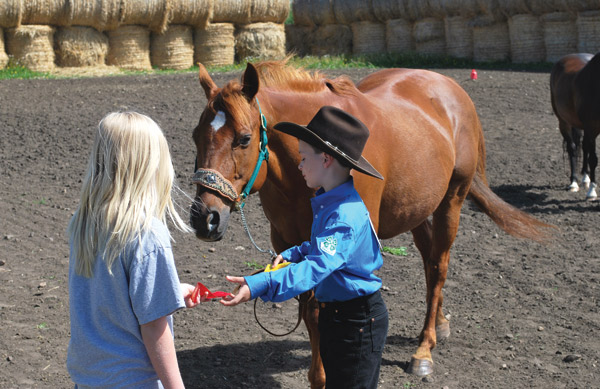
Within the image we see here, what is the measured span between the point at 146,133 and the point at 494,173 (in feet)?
24.5

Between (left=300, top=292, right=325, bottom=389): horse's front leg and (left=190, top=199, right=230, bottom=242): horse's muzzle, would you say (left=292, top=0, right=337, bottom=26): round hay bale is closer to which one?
(left=300, top=292, right=325, bottom=389): horse's front leg

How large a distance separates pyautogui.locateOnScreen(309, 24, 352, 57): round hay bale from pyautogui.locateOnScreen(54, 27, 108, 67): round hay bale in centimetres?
703

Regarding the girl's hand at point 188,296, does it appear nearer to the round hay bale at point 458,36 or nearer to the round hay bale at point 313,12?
the round hay bale at point 458,36

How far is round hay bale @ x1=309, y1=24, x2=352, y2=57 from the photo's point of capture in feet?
62.3

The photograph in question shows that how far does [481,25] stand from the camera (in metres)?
16.2

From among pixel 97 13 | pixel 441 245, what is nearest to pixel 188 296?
pixel 441 245

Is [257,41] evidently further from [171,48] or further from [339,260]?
[339,260]

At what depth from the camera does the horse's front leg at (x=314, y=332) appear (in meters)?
3.50

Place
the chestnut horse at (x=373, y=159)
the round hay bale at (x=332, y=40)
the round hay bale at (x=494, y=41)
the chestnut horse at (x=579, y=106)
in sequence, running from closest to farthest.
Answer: the chestnut horse at (x=373, y=159)
the chestnut horse at (x=579, y=106)
the round hay bale at (x=494, y=41)
the round hay bale at (x=332, y=40)

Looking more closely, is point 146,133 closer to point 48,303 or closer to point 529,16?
point 48,303

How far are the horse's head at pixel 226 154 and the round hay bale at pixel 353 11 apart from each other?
1583 cm

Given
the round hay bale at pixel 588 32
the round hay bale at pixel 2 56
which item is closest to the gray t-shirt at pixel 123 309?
the round hay bale at pixel 2 56

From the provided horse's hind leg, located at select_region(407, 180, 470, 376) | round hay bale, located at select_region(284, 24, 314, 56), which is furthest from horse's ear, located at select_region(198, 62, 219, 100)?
round hay bale, located at select_region(284, 24, 314, 56)

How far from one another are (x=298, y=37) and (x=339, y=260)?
59.7 feet
